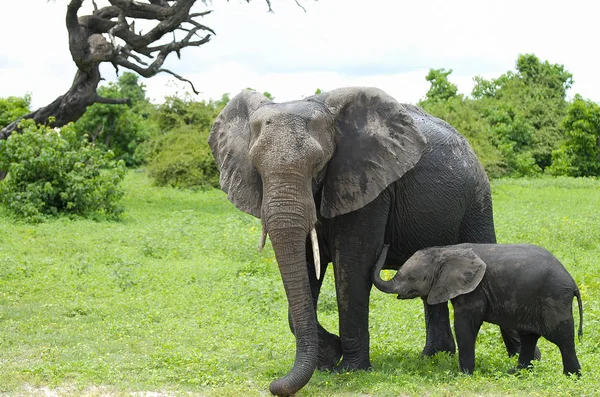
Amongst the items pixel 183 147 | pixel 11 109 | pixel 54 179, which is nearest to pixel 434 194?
pixel 54 179

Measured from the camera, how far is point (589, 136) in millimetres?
30938

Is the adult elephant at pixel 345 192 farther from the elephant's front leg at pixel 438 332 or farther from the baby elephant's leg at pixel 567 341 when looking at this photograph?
the baby elephant's leg at pixel 567 341

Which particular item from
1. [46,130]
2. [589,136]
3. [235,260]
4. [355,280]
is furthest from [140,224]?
[589,136]

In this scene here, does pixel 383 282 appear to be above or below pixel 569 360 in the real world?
above

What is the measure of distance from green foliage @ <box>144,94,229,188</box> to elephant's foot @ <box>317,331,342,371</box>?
61.0 ft

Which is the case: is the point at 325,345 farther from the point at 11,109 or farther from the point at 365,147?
the point at 11,109

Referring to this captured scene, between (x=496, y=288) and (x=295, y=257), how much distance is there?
1.72 metres

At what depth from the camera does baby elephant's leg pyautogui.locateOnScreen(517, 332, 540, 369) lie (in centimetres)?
729

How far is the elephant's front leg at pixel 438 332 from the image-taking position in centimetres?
796

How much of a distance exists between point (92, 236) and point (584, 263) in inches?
324

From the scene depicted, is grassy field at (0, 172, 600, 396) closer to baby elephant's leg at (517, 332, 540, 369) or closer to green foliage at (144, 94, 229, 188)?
baby elephant's leg at (517, 332, 540, 369)

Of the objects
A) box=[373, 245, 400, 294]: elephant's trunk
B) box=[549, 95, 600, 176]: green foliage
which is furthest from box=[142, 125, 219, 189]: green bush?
box=[373, 245, 400, 294]: elephant's trunk

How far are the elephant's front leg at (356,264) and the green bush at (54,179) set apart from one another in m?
11.9

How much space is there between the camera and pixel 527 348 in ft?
24.0
